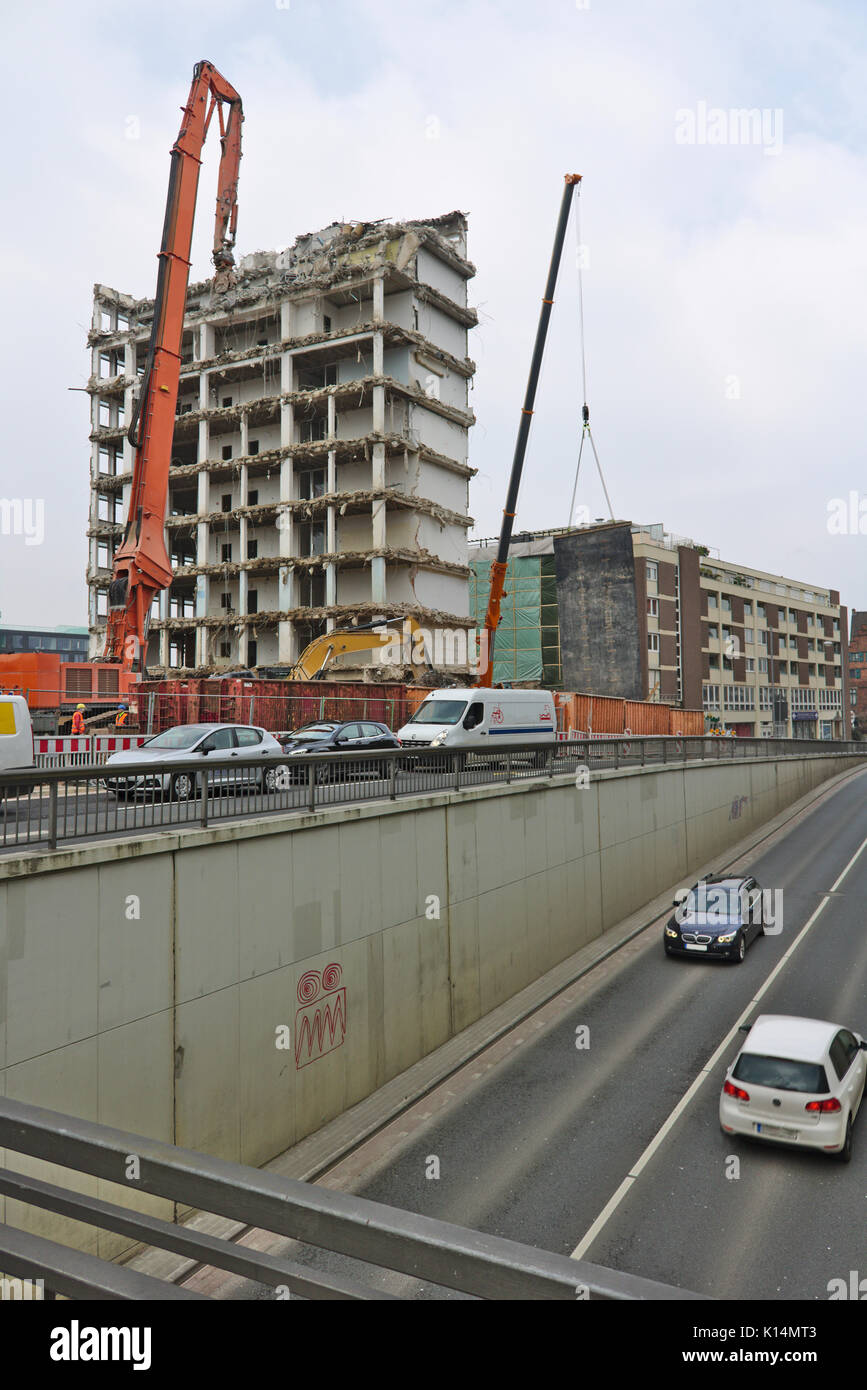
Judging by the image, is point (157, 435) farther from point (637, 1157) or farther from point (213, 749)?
point (637, 1157)

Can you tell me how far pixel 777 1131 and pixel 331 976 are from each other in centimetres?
700

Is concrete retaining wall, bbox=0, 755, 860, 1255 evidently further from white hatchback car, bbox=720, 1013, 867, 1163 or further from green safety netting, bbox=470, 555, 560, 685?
green safety netting, bbox=470, 555, 560, 685

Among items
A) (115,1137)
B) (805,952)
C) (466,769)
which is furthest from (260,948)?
(805,952)

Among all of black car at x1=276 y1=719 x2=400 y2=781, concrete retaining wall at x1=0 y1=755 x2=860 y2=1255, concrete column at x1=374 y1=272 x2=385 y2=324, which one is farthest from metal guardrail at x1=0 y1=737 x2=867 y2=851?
concrete column at x1=374 y1=272 x2=385 y2=324

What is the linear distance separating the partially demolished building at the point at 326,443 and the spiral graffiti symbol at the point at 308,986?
115 feet

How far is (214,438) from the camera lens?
5741 centimetres

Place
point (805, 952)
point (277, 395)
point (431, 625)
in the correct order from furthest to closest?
1. point (277, 395)
2. point (431, 625)
3. point (805, 952)

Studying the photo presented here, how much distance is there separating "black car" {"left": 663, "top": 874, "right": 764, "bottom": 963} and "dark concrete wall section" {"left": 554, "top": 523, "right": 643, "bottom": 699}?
3366 cm

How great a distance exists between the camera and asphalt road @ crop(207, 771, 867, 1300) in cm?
1038

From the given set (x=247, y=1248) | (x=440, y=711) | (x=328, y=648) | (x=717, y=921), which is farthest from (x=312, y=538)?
(x=247, y=1248)

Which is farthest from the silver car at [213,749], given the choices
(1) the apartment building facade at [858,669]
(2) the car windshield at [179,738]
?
(1) the apartment building facade at [858,669]

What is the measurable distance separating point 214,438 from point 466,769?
152 feet
